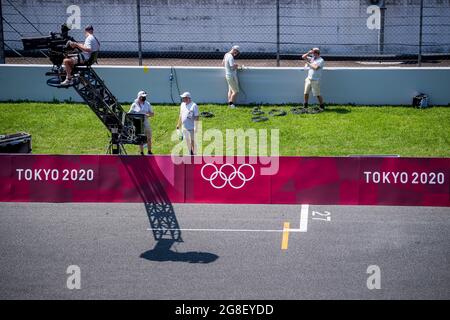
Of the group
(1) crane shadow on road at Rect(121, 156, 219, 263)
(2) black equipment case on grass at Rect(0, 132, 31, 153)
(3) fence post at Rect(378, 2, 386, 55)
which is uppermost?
(3) fence post at Rect(378, 2, 386, 55)

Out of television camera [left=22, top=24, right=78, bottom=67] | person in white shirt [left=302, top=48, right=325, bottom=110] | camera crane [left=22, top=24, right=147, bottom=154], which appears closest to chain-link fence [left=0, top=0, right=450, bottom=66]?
person in white shirt [left=302, top=48, right=325, bottom=110]

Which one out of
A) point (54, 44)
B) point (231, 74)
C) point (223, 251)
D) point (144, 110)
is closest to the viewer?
point (223, 251)

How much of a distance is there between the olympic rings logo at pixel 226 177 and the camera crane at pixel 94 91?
111 inches

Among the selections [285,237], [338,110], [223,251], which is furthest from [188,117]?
[223,251]

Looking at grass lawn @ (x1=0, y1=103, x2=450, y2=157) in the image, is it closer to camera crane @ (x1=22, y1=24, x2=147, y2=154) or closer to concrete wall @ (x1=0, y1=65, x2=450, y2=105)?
concrete wall @ (x1=0, y1=65, x2=450, y2=105)

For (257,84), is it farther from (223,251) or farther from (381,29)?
(223,251)

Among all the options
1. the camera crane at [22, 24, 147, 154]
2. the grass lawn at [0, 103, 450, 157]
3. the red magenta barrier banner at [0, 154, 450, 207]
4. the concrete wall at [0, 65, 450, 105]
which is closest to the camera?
the red magenta barrier banner at [0, 154, 450, 207]

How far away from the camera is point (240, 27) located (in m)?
24.1

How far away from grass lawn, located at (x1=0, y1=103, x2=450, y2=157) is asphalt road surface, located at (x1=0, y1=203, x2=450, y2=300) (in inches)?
143

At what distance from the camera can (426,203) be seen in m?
15.2

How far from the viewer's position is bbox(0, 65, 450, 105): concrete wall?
21.1 metres

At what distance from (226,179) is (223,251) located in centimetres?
303

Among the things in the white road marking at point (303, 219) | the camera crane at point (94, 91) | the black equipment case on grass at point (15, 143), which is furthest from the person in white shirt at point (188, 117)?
the white road marking at point (303, 219)
